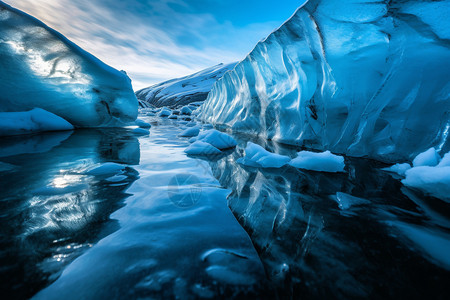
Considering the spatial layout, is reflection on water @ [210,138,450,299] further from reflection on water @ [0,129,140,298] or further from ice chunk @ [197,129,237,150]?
ice chunk @ [197,129,237,150]

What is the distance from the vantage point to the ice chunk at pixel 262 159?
212 centimetres

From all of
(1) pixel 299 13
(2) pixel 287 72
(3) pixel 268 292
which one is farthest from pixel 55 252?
(2) pixel 287 72

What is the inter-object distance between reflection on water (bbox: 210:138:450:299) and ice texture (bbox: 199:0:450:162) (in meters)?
1.24

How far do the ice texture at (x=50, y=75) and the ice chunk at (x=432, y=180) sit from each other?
17.7 feet

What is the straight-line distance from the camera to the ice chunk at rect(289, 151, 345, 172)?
78.0 inches

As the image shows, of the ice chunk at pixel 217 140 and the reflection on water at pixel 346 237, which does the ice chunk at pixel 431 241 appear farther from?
the ice chunk at pixel 217 140

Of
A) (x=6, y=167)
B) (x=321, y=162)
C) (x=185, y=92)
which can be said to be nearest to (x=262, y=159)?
(x=321, y=162)

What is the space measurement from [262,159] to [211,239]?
1.45m

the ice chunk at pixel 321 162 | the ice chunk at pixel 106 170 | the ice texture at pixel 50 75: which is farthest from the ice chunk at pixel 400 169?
the ice texture at pixel 50 75

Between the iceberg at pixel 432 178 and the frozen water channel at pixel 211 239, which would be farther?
the iceberg at pixel 432 178

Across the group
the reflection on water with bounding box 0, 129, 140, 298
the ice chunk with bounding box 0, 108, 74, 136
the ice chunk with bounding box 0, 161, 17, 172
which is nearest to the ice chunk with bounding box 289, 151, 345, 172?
the reflection on water with bounding box 0, 129, 140, 298

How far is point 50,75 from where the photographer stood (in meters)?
3.91

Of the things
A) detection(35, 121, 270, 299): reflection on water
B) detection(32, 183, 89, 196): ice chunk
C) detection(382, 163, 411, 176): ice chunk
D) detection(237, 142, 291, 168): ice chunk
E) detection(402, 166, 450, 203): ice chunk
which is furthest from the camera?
detection(237, 142, 291, 168): ice chunk

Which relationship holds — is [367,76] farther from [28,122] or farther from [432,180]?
[28,122]
